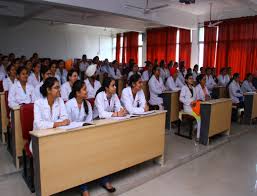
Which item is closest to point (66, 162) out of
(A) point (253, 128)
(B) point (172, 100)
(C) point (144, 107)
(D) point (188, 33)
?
(C) point (144, 107)

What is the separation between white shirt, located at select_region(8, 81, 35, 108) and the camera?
3.41 metres

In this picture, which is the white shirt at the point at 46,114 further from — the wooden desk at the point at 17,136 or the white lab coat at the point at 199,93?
the white lab coat at the point at 199,93

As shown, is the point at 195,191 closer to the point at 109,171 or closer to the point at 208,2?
the point at 109,171

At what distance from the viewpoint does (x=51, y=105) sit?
258cm

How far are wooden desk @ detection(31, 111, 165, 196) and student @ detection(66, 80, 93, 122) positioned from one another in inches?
17.3

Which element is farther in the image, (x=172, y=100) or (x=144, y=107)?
(x=172, y=100)

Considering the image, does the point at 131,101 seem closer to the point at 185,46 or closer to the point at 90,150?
the point at 90,150

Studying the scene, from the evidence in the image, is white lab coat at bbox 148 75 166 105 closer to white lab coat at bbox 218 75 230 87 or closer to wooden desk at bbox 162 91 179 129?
wooden desk at bbox 162 91 179 129

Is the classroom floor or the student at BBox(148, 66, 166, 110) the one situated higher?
the student at BBox(148, 66, 166, 110)

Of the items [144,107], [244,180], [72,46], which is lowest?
[244,180]

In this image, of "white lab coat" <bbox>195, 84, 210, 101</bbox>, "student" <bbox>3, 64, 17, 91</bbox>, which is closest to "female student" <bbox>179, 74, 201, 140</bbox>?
"white lab coat" <bbox>195, 84, 210, 101</bbox>

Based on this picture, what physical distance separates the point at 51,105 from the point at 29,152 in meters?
0.52

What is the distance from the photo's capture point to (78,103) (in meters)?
2.78

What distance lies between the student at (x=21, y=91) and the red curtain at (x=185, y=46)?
695 centimetres
